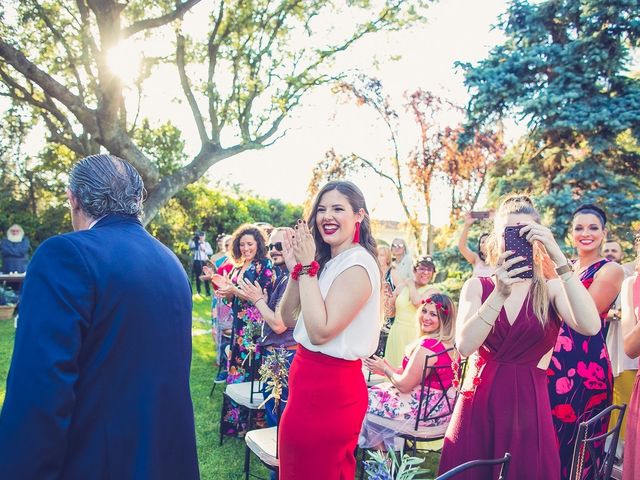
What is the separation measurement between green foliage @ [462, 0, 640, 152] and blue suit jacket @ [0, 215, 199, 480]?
780 cm

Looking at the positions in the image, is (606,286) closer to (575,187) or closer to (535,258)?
(535,258)

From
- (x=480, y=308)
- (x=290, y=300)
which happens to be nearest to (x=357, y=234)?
(x=290, y=300)

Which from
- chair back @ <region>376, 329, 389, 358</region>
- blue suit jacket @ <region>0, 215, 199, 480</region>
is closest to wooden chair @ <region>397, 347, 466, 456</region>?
chair back @ <region>376, 329, 389, 358</region>

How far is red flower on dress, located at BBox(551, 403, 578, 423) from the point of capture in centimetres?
307

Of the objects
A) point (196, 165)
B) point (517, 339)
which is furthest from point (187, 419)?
point (196, 165)

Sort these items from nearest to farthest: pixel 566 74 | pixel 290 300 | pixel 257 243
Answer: pixel 290 300, pixel 257 243, pixel 566 74

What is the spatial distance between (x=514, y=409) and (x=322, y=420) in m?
0.91

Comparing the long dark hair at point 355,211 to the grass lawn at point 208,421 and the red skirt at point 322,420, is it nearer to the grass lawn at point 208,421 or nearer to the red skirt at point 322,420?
the red skirt at point 322,420

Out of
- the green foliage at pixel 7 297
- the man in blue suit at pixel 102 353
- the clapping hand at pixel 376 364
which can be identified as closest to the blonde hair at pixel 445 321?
the clapping hand at pixel 376 364

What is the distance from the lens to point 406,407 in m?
3.90

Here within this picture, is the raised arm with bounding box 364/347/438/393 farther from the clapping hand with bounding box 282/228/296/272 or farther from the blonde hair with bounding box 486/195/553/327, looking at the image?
the clapping hand with bounding box 282/228/296/272

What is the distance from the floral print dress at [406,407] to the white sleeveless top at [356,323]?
1.67 m

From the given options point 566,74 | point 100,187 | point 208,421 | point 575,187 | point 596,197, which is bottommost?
point 208,421

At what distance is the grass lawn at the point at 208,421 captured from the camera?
4281 millimetres
